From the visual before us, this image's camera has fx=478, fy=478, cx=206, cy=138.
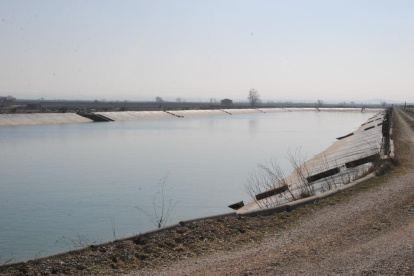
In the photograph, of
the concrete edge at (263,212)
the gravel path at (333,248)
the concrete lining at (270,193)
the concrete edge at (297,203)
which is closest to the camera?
the gravel path at (333,248)

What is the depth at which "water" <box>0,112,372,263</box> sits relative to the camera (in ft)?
41.4

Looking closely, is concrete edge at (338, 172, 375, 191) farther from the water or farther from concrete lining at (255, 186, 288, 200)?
the water

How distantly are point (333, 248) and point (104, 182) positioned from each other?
44.8ft

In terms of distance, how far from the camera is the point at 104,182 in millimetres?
19828

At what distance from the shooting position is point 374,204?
35.0ft

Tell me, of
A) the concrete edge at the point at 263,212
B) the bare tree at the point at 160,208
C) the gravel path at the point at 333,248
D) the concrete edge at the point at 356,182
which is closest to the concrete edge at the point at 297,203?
the concrete edge at the point at 263,212

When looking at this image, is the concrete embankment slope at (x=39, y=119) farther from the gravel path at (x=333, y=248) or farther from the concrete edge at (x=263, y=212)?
the gravel path at (x=333, y=248)

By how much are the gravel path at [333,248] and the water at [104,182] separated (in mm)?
4680

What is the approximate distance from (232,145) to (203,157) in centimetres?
799

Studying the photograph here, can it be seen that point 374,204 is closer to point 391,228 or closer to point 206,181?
point 391,228

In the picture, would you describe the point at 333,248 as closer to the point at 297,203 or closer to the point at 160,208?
the point at 297,203

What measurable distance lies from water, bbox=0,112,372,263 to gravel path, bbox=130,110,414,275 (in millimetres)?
4680

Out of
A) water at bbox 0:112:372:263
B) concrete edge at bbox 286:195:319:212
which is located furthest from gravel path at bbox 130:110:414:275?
water at bbox 0:112:372:263

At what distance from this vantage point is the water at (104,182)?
12.6 metres
